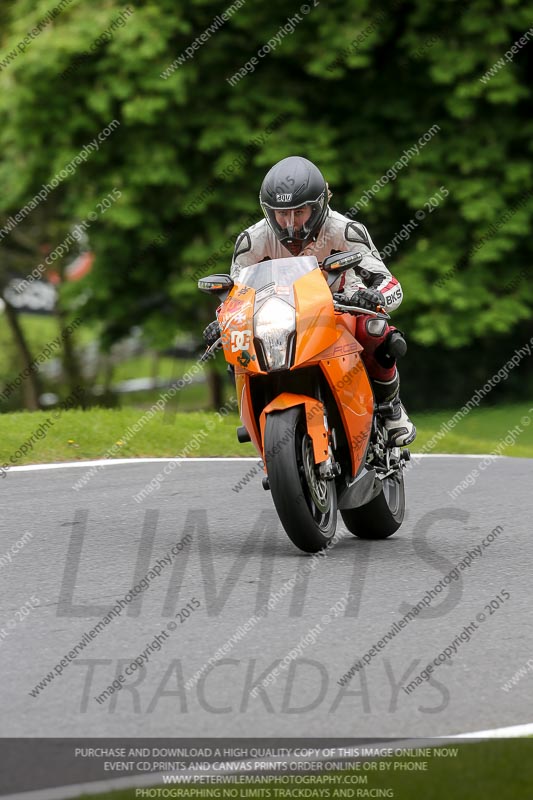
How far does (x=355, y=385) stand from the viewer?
7.21 meters

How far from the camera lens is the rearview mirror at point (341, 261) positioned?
7.01m

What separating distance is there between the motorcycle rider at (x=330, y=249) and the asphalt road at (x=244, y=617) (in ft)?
3.06

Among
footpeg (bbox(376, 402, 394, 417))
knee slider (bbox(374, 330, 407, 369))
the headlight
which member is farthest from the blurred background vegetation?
the headlight

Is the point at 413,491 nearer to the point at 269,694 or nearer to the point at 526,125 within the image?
the point at 269,694

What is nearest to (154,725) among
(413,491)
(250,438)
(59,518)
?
(250,438)

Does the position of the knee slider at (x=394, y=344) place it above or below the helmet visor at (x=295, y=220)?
below

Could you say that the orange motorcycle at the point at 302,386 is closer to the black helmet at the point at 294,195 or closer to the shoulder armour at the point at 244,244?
the black helmet at the point at 294,195

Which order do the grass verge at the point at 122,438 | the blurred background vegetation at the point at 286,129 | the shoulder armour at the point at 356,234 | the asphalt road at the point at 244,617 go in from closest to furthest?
the asphalt road at the point at 244,617, the shoulder armour at the point at 356,234, the grass verge at the point at 122,438, the blurred background vegetation at the point at 286,129

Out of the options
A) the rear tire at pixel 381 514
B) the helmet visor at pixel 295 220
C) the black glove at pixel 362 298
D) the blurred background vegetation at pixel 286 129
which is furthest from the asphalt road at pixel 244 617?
the blurred background vegetation at pixel 286 129

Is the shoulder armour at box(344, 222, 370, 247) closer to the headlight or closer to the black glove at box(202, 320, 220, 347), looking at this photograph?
the headlight

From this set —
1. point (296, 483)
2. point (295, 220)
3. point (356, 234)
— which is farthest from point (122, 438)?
point (296, 483)

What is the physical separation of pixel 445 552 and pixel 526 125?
14.4 metres

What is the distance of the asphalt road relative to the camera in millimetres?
4645

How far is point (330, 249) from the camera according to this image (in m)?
7.48
